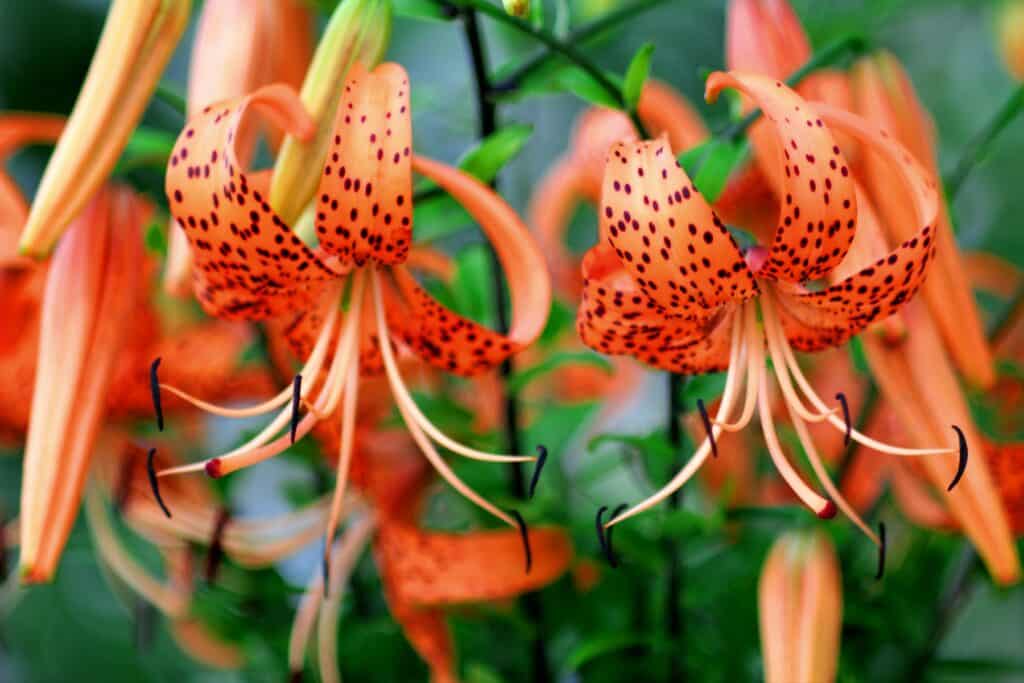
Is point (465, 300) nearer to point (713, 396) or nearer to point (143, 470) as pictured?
point (713, 396)

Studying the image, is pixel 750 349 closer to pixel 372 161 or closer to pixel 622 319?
pixel 622 319

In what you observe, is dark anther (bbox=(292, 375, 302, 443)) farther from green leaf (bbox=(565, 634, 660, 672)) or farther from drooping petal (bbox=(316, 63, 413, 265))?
green leaf (bbox=(565, 634, 660, 672))

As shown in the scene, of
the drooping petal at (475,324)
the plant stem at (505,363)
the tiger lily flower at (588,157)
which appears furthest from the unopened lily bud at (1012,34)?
the drooping petal at (475,324)

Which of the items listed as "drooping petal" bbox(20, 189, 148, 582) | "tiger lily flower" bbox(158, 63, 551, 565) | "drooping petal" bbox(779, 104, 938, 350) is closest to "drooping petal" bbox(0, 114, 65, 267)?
"drooping petal" bbox(20, 189, 148, 582)

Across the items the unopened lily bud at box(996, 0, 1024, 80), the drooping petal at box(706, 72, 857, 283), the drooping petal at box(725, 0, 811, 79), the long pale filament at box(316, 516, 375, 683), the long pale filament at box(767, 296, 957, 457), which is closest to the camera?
the drooping petal at box(706, 72, 857, 283)

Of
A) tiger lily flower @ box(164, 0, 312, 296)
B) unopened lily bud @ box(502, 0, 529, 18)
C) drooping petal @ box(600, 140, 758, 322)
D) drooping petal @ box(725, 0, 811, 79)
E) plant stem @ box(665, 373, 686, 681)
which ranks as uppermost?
unopened lily bud @ box(502, 0, 529, 18)

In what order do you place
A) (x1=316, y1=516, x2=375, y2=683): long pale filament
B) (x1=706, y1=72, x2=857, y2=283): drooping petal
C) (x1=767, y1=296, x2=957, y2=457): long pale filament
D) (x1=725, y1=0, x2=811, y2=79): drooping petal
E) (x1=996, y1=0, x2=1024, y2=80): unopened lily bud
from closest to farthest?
(x1=706, y1=72, x2=857, y2=283): drooping petal < (x1=767, y1=296, x2=957, y2=457): long pale filament < (x1=725, y1=0, x2=811, y2=79): drooping petal < (x1=316, y1=516, x2=375, y2=683): long pale filament < (x1=996, y1=0, x2=1024, y2=80): unopened lily bud

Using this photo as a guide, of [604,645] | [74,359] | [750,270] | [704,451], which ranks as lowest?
[604,645]

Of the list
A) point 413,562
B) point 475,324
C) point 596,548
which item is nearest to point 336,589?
point 413,562
